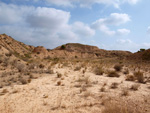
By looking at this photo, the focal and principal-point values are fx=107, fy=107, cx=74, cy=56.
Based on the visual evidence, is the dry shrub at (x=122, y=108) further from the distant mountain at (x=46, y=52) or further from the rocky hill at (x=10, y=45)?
the distant mountain at (x=46, y=52)

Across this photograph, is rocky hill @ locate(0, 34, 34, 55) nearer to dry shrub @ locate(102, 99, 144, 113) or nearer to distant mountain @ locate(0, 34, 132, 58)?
distant mountain @ locate(0, 34, 132, 58)

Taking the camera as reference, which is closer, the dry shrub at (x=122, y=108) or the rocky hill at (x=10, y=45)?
the dry shrub at (x=122, y=108)

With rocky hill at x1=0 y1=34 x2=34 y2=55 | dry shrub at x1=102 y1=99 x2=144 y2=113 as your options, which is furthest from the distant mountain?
dry shrub at x1=102 y1=99 x2=144 y2=113

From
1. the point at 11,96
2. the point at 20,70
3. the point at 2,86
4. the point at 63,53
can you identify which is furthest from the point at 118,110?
the point at 63,53

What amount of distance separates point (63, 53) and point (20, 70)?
38493 millimetres

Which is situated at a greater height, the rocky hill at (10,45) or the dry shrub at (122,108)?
the rocky hill at (10,45)

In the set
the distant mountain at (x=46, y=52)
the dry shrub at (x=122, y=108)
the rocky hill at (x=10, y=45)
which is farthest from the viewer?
the distant mountain at (x=46, y=52)

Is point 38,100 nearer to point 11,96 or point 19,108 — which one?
point 19,108

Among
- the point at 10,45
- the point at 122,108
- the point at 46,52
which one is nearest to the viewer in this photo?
the point at 122,108

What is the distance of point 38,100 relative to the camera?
199 inches

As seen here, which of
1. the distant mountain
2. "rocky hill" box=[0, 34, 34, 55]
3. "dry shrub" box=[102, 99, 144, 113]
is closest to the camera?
"dry shrub" box=[102, 99, 144, 113]

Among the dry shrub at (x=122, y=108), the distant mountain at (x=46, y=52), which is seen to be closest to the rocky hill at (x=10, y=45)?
the distant mountain at (x=46, y=52)

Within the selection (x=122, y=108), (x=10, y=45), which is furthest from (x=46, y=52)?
(x=122, y=108)

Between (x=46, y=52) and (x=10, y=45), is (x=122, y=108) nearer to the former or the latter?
(x=10, y=45)
